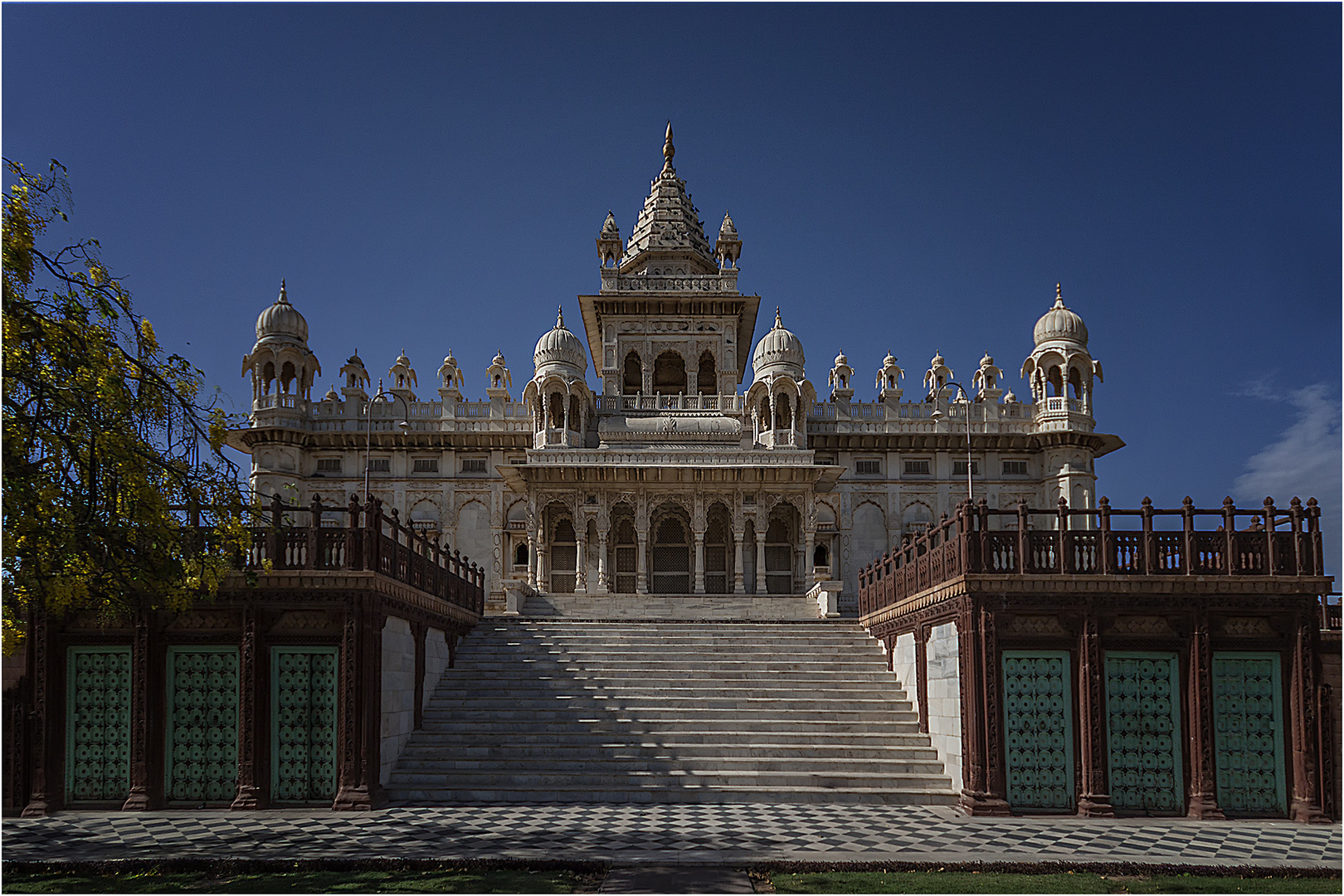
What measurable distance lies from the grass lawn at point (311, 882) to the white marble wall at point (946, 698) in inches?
309

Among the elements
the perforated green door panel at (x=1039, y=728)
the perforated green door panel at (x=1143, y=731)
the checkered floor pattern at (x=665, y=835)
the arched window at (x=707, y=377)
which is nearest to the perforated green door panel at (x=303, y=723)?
the checkered floor pattern at (x=665, y=835)

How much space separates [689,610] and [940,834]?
15.6 meters

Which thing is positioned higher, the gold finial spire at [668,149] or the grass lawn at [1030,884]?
the gold finial spire at [668,149]

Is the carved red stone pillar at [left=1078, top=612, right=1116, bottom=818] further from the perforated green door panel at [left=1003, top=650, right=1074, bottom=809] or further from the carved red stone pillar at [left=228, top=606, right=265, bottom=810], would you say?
the carved red stone pillar at [left=228, top=606, right=265, bottom=810]

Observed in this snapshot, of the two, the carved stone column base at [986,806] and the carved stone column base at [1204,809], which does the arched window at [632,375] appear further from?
the carved stone column base at [1204,809]

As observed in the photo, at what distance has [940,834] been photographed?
14.4m

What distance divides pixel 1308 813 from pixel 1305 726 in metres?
1.26

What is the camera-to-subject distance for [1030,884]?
1131 cm

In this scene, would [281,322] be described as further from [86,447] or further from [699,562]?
[86,447]

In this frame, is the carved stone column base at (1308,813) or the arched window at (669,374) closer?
the carved stone column base at (1308,813)

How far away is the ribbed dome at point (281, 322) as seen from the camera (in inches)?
1649

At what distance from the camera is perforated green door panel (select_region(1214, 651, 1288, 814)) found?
16.3 metres

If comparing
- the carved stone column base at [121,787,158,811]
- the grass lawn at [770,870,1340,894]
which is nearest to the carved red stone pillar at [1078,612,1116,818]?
the grass lawn at [770,870,1340,894]

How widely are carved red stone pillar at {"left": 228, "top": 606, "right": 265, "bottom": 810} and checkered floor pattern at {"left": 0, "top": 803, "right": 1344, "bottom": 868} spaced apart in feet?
1.46
